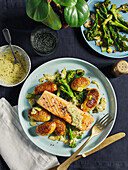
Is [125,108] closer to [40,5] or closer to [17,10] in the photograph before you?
[40,5]

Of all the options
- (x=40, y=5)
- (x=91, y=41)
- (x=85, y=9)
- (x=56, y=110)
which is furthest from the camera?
(x=91, y=41)

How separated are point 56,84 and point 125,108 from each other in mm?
1040

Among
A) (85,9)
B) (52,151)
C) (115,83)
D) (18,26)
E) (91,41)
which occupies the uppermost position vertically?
(85,9)

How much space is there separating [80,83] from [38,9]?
3.36 feet

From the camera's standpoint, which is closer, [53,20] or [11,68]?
[53,20]

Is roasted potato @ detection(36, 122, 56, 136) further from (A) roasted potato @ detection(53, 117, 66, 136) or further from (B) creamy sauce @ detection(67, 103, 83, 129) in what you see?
(B) creamy sauce @ detection(67, 103, 83, 129)

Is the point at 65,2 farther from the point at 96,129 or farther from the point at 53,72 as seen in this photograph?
the point at 96,129

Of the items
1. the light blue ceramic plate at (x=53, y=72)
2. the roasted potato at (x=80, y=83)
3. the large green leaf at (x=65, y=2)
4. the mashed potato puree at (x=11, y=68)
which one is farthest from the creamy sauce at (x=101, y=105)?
the large green leaf at (x=65, y=2)

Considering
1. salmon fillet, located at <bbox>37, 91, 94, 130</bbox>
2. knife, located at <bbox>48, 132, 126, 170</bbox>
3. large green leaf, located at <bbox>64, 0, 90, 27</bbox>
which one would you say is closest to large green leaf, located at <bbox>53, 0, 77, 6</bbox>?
large green leaf, located at <bbox>64, 0, 90, 27</bbox>

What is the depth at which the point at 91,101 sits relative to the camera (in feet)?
7.49

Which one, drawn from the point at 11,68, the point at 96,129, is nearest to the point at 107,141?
the point at 96,129

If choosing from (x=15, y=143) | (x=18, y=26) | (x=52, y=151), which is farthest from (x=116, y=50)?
(x=15, y=143)

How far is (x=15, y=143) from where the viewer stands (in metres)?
2.38

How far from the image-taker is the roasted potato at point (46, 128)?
2.19m
